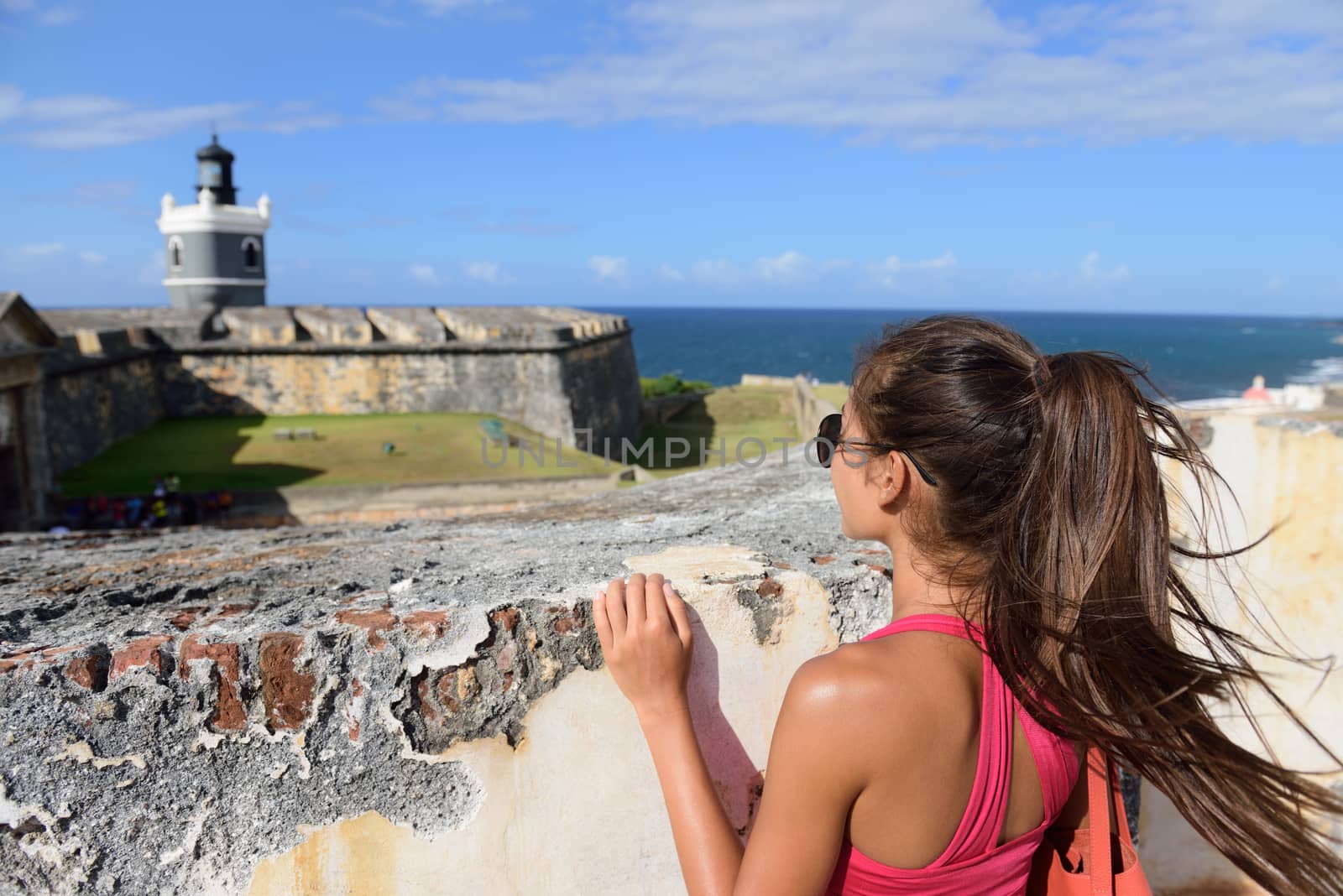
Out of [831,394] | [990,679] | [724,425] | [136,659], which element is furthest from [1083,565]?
[724,425]

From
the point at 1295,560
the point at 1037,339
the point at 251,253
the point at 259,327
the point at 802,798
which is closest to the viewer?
the point at 802,798

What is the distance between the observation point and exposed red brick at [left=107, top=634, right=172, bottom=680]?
115 cm

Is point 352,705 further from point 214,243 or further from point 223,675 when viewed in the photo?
point 214,243

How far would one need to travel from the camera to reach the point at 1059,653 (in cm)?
107

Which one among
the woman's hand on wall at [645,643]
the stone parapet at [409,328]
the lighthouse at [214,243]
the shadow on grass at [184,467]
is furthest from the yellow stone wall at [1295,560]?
the lighthouse at [214,243]

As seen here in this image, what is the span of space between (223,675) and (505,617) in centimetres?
34

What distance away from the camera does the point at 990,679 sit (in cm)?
103

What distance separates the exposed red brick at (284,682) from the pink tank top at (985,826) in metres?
0.67

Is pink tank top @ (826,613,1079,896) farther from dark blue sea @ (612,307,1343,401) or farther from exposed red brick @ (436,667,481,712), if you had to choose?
dark blue sea @ (612,307,1343,401)

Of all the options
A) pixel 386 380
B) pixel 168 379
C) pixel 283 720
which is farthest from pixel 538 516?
pixel 168 379

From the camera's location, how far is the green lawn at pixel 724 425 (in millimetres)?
16484

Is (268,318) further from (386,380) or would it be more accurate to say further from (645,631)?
(645,631)

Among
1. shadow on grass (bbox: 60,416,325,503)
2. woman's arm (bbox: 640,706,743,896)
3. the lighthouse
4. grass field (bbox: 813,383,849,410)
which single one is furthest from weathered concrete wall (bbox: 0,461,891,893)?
the lighthouse

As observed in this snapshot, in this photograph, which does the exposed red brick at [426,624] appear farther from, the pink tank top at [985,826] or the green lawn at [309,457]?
the green lawn at [309,457]
